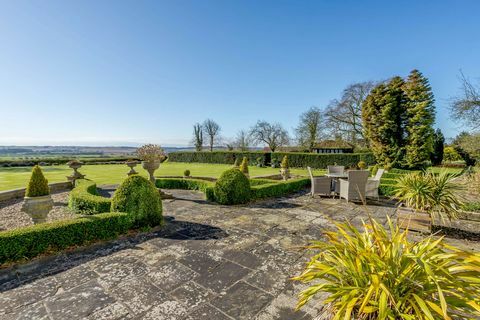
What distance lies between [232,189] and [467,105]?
14062 mm

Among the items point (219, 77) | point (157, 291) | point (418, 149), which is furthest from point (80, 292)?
point (219, 77)

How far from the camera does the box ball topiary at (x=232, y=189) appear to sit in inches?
281

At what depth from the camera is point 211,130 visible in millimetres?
45188

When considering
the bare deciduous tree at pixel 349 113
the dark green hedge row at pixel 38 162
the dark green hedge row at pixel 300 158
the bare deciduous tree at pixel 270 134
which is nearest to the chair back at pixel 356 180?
the dark green hedge row at pixel 300 158

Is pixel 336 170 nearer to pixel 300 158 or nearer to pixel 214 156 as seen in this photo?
pixel 300 158

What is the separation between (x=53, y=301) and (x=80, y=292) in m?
0.25

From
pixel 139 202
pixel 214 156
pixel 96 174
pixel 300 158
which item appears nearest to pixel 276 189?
pixel 139 202

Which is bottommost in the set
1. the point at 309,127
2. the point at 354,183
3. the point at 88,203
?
the point at 88,203

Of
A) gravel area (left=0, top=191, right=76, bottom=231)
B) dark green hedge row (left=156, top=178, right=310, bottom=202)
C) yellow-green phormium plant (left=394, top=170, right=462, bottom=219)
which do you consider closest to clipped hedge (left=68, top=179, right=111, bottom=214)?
gravel area (left=0, top=191, right=76, bottom=231)

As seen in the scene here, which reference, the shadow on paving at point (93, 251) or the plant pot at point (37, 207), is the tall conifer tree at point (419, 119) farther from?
the plant pot at point (37, 207)

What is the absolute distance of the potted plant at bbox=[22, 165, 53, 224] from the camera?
482cm

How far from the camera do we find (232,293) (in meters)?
2.65

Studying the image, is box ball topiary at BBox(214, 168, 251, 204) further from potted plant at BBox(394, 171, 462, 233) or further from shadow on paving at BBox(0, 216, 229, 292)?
potted plant at BBox(394, 171, 462, 233)

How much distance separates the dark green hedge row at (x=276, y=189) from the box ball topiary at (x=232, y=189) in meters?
0.55
